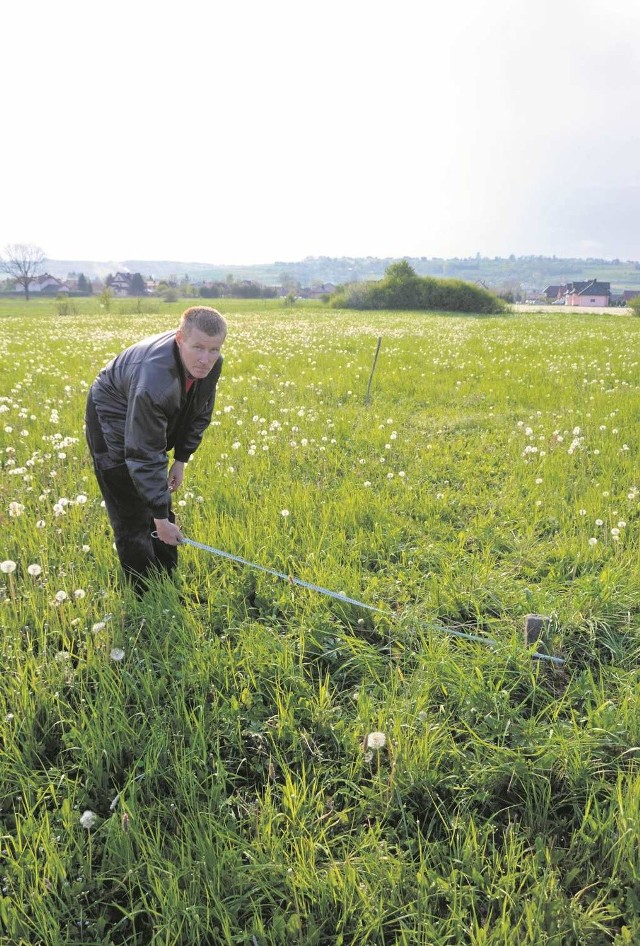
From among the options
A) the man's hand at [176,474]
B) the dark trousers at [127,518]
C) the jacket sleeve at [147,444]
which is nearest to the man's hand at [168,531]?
the jacket sleeve at [147,444]

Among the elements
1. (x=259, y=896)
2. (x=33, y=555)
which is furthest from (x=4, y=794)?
(x=33, y=555)

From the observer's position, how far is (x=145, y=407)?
3035 mm

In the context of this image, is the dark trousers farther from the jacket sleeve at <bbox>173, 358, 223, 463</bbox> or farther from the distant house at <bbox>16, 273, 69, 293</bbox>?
the distant house at <bbox>16, 273, 69, 293</bbox>

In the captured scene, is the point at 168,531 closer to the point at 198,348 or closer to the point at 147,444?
the point at 147,444

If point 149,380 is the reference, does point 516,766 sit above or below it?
below

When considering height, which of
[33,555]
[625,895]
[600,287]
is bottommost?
[625,895]

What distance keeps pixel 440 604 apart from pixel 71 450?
4765mm

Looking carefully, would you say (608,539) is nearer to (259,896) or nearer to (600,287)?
(259,896)

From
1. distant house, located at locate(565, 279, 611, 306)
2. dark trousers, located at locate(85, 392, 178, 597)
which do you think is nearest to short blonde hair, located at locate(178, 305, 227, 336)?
dark trousers, located at locate(85, 392, 178, 597)

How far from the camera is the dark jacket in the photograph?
10.0 ft

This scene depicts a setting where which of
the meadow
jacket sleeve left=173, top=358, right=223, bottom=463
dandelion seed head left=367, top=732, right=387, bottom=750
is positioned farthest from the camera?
jacket sleeve left=173, top=358, right=223, bottom=463

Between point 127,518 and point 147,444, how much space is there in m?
0.80

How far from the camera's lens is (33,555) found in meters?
4.03

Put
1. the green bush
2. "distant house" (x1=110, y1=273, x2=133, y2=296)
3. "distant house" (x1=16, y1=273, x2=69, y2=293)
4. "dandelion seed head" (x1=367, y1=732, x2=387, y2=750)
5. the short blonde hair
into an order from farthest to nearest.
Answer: "distant house" (x1=110, y1=273, x2=133, y2=296), "distant house" (x1=16, y1=273, x2=69, y2=293), the green bush, the short blonde hair, "dandelion seed head" (x1=367, y1=732, x2=387, y2=750)
